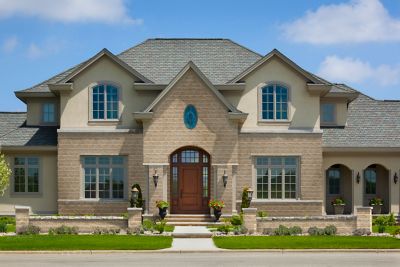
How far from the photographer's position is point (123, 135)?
35000mm

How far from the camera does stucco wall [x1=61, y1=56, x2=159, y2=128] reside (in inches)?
1388

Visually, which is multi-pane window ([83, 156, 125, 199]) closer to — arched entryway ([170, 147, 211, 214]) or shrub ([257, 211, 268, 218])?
arched entryway ([170, 147, 211, 214])

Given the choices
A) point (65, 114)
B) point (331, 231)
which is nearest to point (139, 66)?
point (65, 114)

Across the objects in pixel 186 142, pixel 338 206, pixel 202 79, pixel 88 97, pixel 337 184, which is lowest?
pixel 338 206

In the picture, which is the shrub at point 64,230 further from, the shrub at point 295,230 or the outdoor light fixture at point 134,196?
the shrub at point 295,230

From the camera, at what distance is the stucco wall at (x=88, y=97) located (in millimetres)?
35250

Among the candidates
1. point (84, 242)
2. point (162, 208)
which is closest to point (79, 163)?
point (162, 208)

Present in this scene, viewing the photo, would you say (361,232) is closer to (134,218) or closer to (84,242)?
(134,218)

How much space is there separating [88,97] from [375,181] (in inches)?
618

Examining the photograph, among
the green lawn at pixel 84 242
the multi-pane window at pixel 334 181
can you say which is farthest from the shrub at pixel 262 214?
the green lawn at pixel 84 242

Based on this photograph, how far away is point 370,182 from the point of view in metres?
38.4

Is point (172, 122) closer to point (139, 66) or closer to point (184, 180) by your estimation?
point (184, 180)

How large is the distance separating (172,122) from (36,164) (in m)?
7.57

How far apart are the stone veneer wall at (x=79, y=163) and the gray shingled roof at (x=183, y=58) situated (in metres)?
3.62
